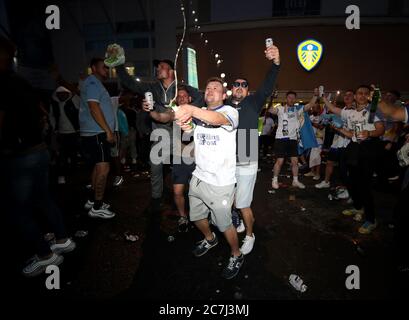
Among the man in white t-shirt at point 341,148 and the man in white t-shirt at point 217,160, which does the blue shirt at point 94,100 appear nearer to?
the man in white t-shirt at point 217,160

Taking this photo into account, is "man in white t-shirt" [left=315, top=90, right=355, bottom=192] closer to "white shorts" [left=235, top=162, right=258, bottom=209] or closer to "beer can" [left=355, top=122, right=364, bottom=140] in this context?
"beer can" [left=355, top=122, right=364, bottom=140]

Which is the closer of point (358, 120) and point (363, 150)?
point (363, 150)

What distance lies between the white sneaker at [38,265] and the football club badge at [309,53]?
16.7 metres

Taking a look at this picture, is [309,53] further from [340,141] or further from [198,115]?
[198,115]

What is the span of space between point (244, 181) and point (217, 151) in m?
0.81

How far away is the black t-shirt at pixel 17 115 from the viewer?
2.39 meters

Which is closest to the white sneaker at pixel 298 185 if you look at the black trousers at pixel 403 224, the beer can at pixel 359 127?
the beer can at pixel 359 127

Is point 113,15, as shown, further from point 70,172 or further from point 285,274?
point 285,274

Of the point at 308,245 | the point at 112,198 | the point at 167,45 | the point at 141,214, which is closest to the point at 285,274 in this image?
the point at 308,245

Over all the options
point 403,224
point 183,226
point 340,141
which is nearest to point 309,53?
point 340,141

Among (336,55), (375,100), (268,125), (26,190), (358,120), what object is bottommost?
(26,190)

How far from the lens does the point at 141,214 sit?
4.54m

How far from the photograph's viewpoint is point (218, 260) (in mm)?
3148

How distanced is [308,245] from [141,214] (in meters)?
2.92
